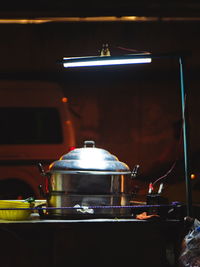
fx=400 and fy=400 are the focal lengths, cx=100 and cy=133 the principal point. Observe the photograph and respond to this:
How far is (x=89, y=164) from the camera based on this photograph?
12.0 ft

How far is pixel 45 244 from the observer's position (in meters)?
3.36

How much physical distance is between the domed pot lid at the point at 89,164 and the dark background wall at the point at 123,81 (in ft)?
26.6

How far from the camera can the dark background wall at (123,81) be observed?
11992mm

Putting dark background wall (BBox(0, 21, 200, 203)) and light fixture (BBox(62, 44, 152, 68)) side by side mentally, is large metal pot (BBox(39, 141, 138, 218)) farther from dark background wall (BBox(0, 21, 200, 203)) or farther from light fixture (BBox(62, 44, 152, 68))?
dark background wall (BBox(0, 21, 200, 203))

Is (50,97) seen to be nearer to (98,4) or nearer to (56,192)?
→ (98,4)

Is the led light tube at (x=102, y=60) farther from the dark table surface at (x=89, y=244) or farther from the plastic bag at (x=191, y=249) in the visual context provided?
the plastic bag at (x=191, y=249)

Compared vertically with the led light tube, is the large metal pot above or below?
below

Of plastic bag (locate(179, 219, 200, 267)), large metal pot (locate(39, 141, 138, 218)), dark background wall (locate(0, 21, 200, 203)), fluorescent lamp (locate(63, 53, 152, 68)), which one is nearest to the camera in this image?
plastic bag (locate(179, 219, 200, 267))

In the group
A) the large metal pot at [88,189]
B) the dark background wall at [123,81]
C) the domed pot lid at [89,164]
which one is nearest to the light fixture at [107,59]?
the domed pot lid at [89,164]

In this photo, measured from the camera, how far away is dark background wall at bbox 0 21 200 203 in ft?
39.3

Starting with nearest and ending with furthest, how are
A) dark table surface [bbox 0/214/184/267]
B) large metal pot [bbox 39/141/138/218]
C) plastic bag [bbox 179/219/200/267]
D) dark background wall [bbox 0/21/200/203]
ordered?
plastic bag [bbox 179/219/200/267]
dark table surface [bbox 0/214/184/267]
large metal pot [bbox 39/141/138/218]
dark background wall [bbox 0/21/200/203]

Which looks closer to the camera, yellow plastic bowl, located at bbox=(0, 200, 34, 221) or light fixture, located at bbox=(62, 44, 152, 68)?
yellow plastic bowl, located at bbox=(0, 200, 34, 221)

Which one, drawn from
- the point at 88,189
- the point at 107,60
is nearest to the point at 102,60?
the point at 107,60

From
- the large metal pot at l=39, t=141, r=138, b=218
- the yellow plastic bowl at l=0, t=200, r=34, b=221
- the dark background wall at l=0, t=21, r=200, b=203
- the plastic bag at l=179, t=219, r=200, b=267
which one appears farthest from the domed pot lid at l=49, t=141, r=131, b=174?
the dark background wall at l=0, t=21, r=200, b=203
